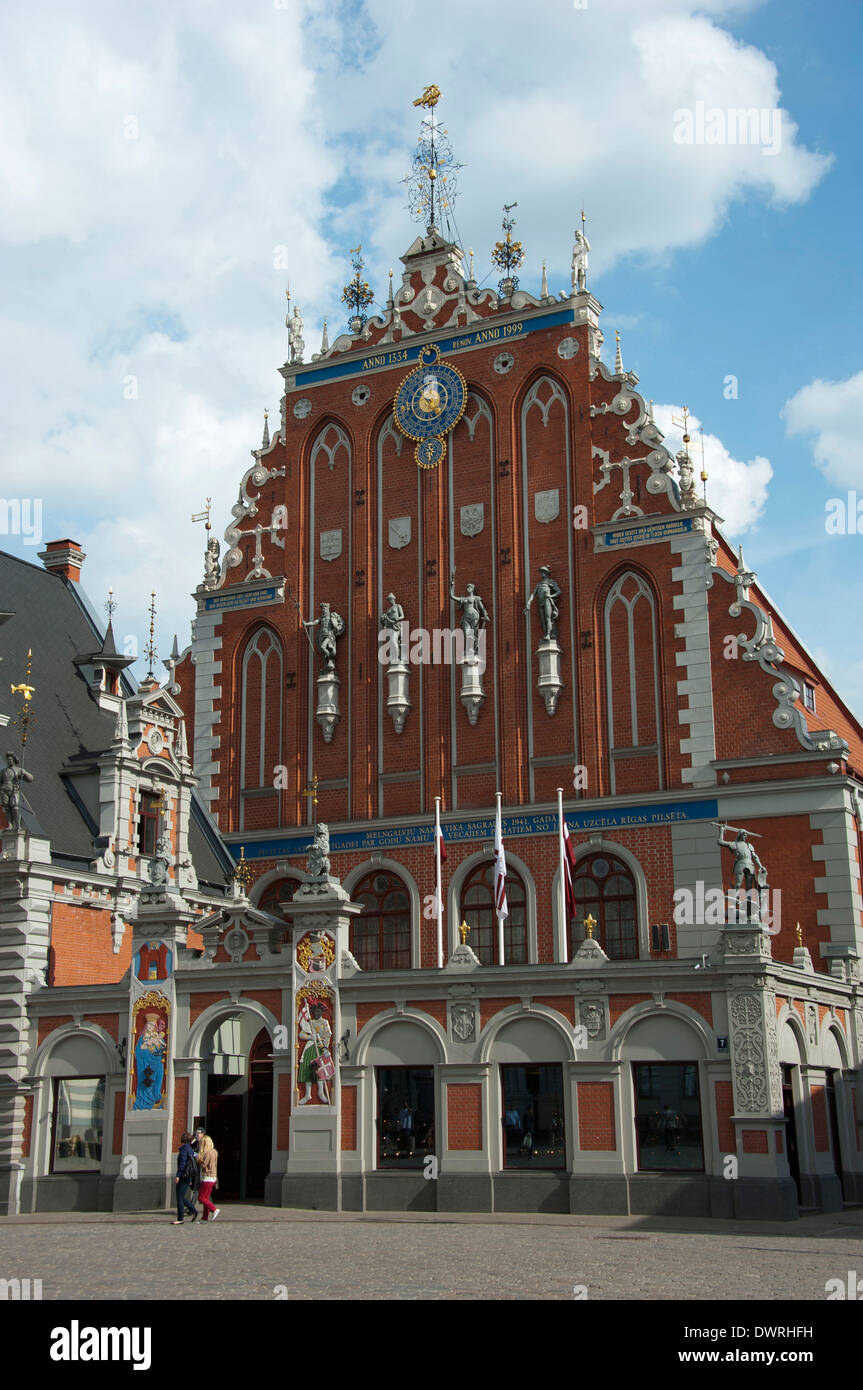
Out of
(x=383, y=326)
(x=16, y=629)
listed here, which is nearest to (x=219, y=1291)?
(x=16, y=629)

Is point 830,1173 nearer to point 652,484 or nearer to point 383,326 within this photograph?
point 652,484

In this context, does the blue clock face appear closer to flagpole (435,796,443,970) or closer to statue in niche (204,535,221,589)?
statue in niche (204,535,221,589)

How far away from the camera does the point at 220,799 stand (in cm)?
3728

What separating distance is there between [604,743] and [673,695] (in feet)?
6.16

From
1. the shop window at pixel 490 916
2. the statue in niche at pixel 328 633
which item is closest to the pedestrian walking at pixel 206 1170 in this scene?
the shop window at pixel 490 916

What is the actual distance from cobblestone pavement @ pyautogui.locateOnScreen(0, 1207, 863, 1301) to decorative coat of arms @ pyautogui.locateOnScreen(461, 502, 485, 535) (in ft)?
54.9

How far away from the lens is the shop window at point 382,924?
33.9 m

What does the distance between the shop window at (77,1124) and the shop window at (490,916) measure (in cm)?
888

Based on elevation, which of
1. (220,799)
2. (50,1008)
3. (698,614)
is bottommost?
(50,1008)

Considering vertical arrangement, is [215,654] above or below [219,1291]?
above

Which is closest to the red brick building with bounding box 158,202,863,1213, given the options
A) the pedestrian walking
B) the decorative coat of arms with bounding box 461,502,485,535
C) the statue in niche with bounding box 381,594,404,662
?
the decorative coat of arms with bounding box 461,502,485,535

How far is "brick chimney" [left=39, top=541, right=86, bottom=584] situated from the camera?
132 feet

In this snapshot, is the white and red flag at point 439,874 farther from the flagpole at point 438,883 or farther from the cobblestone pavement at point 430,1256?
the cobblestone pavement at point 430,1256

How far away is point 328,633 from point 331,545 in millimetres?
2529
